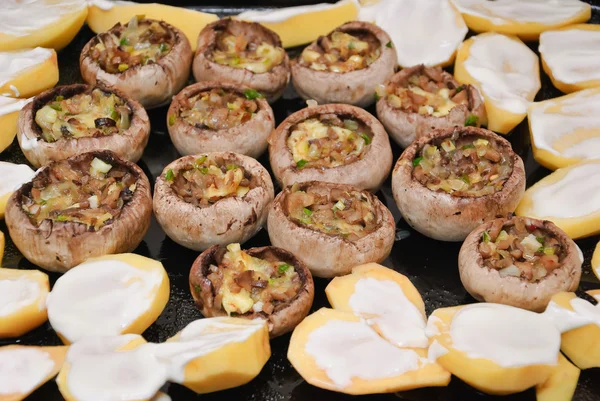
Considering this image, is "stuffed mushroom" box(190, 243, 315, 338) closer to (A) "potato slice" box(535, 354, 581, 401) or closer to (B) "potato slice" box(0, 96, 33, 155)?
(A) "potato slice" box(535, 354, 581, 401)

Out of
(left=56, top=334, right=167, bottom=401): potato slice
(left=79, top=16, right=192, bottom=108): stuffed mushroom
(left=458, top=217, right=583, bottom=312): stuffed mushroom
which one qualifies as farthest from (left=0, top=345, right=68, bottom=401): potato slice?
(left=458, top=217, right=583, bottom=312): stuffed mushroom

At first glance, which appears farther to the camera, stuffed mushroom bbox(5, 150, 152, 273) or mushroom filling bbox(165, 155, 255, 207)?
mushroom filling bbox(165, 155, 255, 207)

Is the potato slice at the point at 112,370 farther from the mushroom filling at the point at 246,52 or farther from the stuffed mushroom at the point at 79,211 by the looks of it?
the mushroom filling at the point at 246,52

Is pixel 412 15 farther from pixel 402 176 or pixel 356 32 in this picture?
pixel 402 176

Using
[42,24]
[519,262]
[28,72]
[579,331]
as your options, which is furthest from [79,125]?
[579,331]

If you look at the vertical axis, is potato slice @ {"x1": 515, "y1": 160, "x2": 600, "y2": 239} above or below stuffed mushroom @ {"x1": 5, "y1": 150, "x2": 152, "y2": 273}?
above

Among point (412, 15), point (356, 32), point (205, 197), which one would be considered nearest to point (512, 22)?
point (412, 15)
